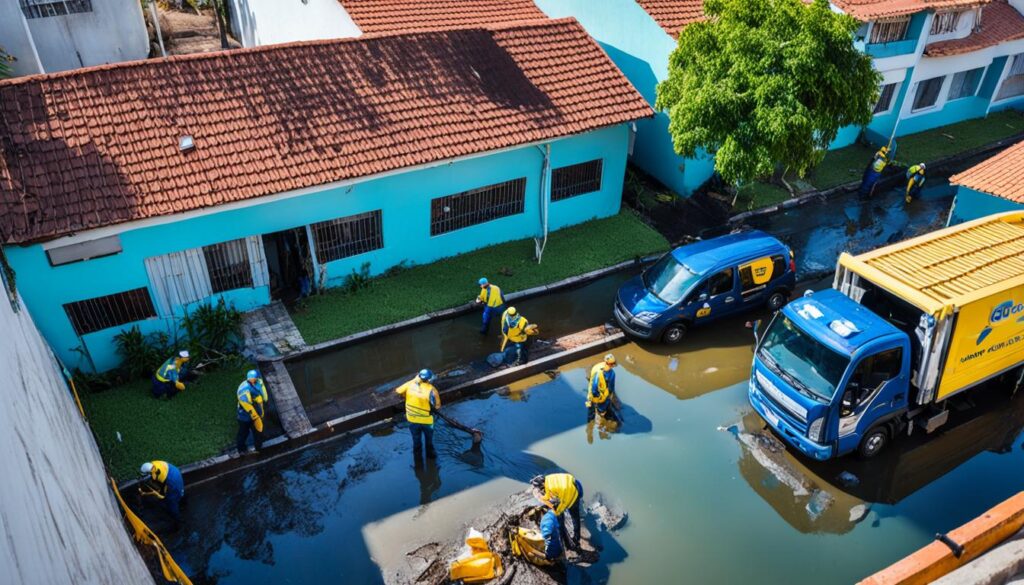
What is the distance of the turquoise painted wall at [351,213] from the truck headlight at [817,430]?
8132mm

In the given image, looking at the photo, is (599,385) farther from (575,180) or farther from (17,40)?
(17,40)

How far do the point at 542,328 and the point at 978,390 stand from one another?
7953 millimetres

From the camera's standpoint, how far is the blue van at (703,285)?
13.6m

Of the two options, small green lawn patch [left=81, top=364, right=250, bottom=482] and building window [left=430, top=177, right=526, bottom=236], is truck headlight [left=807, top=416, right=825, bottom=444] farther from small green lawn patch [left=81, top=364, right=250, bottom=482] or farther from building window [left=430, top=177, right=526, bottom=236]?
small green lawn patch [left=81, top=364, right=250, bottom=482]

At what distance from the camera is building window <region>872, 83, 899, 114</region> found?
69.4 ft

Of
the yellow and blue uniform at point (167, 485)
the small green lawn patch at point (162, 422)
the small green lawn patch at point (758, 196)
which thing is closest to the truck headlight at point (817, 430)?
the small green lawn patch at point (758, 196)

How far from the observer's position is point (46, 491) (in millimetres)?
5645

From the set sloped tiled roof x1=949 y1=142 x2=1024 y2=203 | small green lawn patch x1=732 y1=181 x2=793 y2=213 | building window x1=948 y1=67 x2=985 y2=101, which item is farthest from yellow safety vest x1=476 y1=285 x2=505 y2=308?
building window x1=948 y1=67 x2=985 y2=101

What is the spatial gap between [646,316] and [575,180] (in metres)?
4.65

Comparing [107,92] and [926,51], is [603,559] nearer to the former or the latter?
[107,92]

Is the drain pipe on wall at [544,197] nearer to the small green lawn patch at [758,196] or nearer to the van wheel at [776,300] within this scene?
the van wheel at [776,300]

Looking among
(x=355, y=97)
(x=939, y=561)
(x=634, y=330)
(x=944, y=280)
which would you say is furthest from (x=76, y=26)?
(x=939, y=561)

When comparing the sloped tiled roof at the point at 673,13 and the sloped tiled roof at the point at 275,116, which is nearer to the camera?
the sloped tiled roof at the point at 275,116

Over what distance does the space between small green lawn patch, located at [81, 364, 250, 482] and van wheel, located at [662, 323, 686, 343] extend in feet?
25.9
